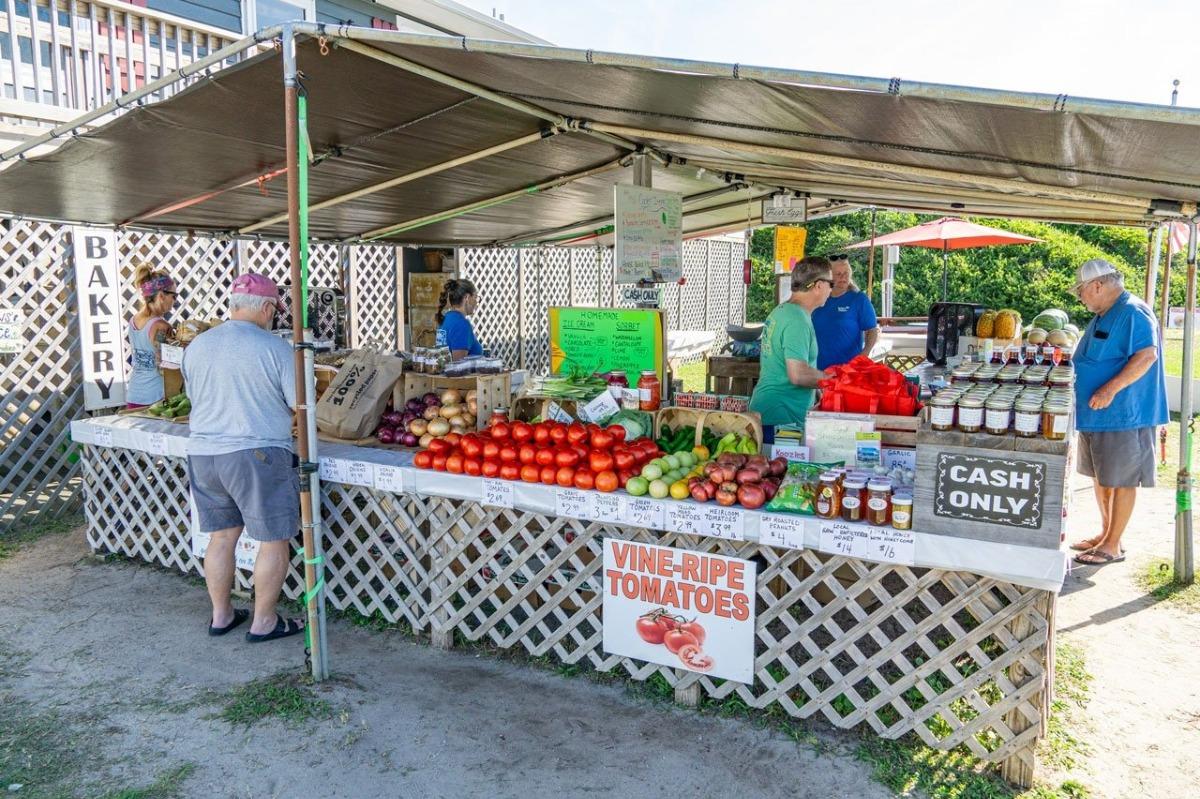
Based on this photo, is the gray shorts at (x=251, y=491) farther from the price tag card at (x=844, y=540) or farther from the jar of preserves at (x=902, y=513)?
the jar of preserves at (x=902, y=513)

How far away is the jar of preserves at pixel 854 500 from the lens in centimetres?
311

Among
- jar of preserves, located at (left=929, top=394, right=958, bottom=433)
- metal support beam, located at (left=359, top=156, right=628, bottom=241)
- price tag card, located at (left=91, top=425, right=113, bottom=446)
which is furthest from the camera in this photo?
metal support beam, located at (left=359, top=156, right=628, bottom=241)

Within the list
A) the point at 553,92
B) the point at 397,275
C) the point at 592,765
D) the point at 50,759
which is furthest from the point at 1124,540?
the point at 397,275

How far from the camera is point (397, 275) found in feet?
37.0

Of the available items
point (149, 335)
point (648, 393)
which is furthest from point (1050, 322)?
point (149, 335)

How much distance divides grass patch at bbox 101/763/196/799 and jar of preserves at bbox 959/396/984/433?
3138 mm

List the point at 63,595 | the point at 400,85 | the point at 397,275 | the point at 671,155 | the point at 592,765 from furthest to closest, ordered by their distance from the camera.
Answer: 1. the point at 397,275
2. the point at 671,155
3. the point at 63,595
4. the point at 400,85
5. the point at 592,765

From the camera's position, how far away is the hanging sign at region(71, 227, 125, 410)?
6.53 m

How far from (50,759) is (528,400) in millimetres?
2681

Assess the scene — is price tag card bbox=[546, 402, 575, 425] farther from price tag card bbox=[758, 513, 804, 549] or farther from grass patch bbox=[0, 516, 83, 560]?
grass patch bbox=[0, 516, 83, 560]

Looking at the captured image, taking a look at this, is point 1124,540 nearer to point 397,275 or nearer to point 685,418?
point 685,418

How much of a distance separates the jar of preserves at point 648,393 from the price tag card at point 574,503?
0.83 m

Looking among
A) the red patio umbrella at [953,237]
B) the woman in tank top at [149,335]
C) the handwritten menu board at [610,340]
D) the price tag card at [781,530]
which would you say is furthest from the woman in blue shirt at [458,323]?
the red patio umbrella at [953,237]

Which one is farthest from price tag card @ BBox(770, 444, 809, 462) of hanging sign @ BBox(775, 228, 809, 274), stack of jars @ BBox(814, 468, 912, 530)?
hanging sign @ BBox(775, 228, 809, 274)
